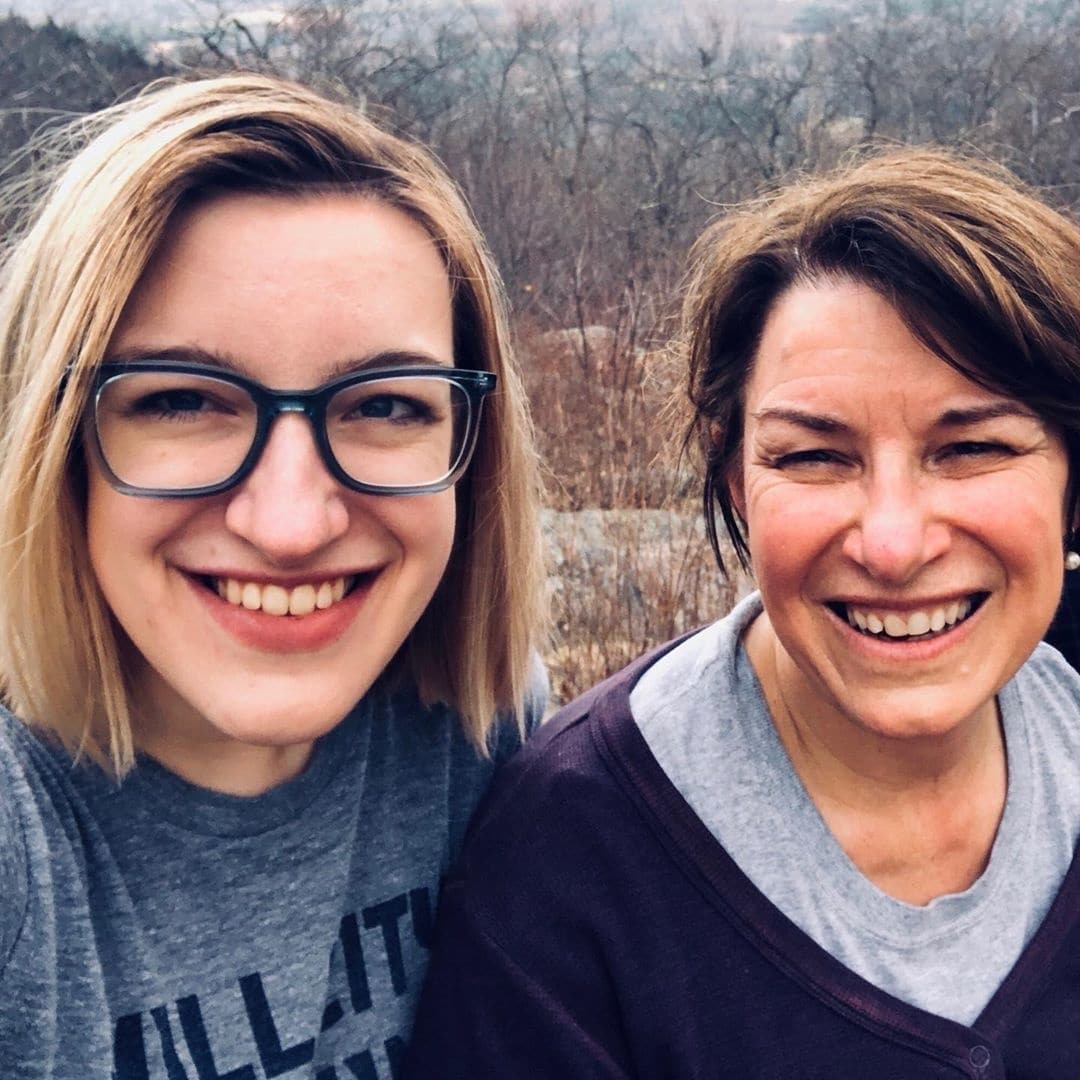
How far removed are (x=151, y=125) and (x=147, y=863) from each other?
85 cm

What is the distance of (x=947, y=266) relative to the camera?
4.75 feet

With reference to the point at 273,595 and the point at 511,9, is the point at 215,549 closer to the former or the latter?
the point at 273,595

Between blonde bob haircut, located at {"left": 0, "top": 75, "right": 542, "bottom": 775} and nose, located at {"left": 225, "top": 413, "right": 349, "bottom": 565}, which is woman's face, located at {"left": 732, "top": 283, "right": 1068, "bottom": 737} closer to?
blonde bob haircut, located at {"left": 0, "top": 75, "right": 542, "bottom": 775}

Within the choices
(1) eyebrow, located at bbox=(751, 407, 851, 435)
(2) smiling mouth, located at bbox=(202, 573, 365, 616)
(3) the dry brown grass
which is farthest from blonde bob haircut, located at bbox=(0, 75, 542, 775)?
(3) the dry brown grass

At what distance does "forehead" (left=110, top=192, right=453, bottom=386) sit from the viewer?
49.4 inches

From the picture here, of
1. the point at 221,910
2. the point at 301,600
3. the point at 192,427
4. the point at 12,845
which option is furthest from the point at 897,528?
the point at 12,845

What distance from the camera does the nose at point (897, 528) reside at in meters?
1.46

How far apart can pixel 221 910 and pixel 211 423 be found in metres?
0.60

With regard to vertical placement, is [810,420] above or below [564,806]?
above

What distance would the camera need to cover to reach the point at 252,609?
134 centimetres

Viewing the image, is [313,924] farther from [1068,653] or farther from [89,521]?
[1068,653]

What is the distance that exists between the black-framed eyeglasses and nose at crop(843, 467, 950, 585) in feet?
1.94


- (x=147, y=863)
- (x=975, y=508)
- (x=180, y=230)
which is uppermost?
(x=180, y=230)

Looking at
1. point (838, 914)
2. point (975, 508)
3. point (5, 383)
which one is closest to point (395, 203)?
point (5, 383)
